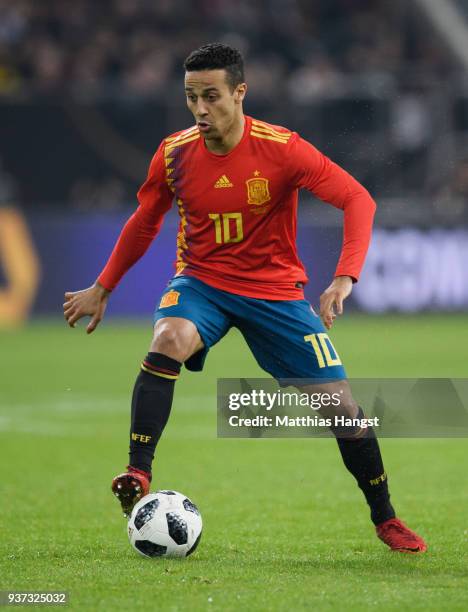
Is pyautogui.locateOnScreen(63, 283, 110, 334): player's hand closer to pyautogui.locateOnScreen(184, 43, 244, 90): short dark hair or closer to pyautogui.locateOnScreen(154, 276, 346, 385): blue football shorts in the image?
pyautogui.locateOnScreen(154, 276, 346, 385): blue football shorts

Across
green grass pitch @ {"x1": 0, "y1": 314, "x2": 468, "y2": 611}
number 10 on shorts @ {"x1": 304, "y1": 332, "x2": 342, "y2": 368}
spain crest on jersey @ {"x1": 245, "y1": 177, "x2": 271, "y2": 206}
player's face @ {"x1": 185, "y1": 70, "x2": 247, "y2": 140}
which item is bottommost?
green grass pitch @ {"x1": 0, "y1": 314, "x2": 468, "y2": 611}

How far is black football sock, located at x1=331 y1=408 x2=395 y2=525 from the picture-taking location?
541 cm

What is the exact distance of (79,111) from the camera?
17328mm

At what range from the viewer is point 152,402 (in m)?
5.19

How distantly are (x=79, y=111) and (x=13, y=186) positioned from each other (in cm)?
138

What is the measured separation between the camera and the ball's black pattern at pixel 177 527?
16.8 ft

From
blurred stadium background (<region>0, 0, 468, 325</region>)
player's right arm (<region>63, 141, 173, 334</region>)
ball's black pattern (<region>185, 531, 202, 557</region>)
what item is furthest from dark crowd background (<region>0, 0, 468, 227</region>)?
ball's black pattern (<region>185, 531, 202, 557</region>)

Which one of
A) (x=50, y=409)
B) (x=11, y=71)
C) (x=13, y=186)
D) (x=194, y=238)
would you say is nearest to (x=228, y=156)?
(x=194, y=238)

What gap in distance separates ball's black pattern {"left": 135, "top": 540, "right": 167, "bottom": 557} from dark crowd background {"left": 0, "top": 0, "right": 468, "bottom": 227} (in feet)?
35.6

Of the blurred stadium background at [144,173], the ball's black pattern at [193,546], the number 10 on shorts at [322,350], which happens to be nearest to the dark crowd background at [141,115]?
the blurred stadium background at [144,173]

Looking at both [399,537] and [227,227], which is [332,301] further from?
[399,537]

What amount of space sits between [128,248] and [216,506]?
1.70 m

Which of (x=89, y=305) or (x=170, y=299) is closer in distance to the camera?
(x=170, y=299)

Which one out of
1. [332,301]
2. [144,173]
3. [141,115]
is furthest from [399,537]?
[141,115]
